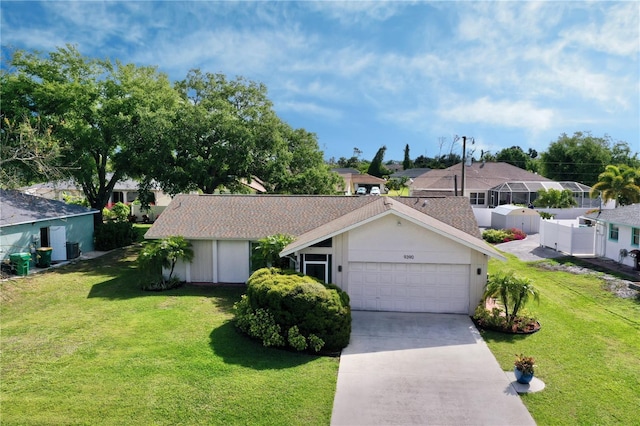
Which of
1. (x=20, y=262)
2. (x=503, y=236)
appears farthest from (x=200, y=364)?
(x=503, y=236)

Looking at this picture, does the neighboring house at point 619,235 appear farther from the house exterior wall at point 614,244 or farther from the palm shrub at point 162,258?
the palm shrub at point 162,258

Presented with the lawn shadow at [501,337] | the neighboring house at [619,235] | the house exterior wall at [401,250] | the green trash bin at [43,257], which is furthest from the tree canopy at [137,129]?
the lawn shadow at [501,337]

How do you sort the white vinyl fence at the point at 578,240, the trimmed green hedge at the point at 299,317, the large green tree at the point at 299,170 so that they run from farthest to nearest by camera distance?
the large green tree at the point at 299,170
the white vinyl fence at the point at 578,240
the trimmed green hedge at the point at 299,317

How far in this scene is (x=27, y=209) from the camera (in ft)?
80.6

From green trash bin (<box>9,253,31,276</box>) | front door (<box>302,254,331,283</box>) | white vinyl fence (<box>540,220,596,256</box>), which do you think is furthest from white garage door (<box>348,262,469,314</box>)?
green trash bin (<box>9,253,31,276</box>)

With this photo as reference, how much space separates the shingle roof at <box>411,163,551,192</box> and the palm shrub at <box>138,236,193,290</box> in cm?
3967

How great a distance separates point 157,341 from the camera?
13.3 m

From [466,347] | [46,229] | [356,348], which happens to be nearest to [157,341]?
[356,348]

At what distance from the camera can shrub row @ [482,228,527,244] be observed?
3292cm

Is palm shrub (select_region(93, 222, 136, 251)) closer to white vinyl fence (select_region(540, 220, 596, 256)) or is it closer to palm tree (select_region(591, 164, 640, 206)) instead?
white vinyl fence (select_region(540, 220, 596, 256))

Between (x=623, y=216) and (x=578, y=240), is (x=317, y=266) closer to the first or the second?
(x=623, y=216)

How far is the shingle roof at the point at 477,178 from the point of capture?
175ft

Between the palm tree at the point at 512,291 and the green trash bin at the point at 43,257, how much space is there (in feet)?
74.5

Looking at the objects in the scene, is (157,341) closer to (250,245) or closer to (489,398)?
(250,245)
